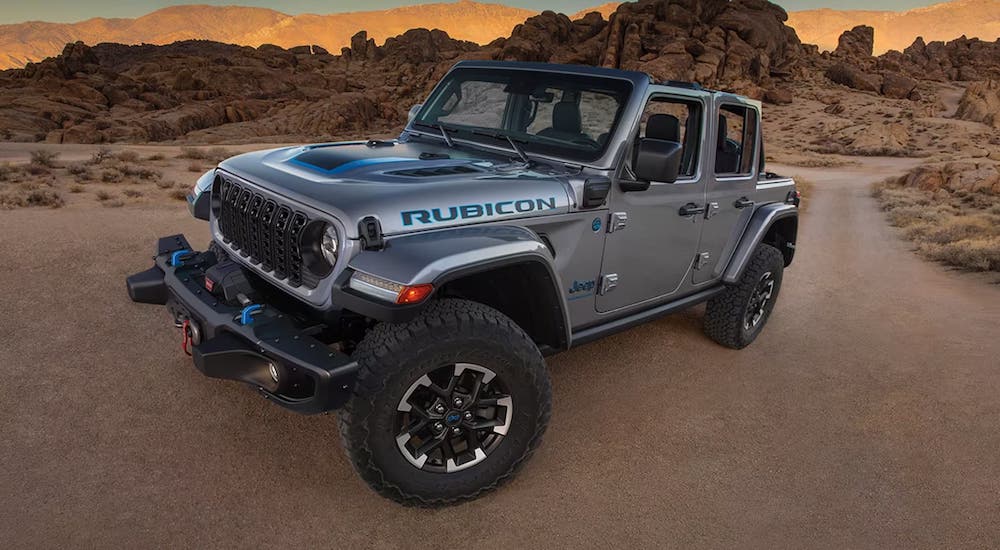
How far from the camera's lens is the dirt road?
9.62 feet

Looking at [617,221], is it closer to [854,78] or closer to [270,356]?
[270,356]

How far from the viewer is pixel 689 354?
5.03 meters

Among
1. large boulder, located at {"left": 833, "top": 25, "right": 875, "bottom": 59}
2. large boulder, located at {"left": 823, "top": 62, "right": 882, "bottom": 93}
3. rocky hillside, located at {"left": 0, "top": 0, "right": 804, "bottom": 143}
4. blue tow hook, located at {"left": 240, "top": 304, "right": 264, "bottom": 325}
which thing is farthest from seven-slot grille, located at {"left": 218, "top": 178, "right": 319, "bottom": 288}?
large boulder, located at {"left": 833, "top": 25, "right": 875, "bottom": 59}

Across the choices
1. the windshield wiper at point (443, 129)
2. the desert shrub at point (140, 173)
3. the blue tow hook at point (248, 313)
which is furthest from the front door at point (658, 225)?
the desert shrub at point (140, 173)

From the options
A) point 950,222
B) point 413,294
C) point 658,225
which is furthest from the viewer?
point 950,222

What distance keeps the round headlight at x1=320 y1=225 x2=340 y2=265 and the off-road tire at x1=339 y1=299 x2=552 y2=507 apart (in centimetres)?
37

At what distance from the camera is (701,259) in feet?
14.6

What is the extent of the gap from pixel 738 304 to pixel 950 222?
354 inches

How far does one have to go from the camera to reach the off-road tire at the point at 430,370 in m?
2.67

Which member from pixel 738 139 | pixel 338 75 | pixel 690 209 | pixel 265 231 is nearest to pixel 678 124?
pixel 690 209

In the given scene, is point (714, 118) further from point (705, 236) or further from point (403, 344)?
point (403, 344)

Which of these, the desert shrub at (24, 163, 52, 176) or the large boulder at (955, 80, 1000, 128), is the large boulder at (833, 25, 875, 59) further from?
the desert shrub at (24, 163, 52, 176)

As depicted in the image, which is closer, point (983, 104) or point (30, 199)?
point (30, 199)

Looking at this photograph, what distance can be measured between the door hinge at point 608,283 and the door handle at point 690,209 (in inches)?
27.5
